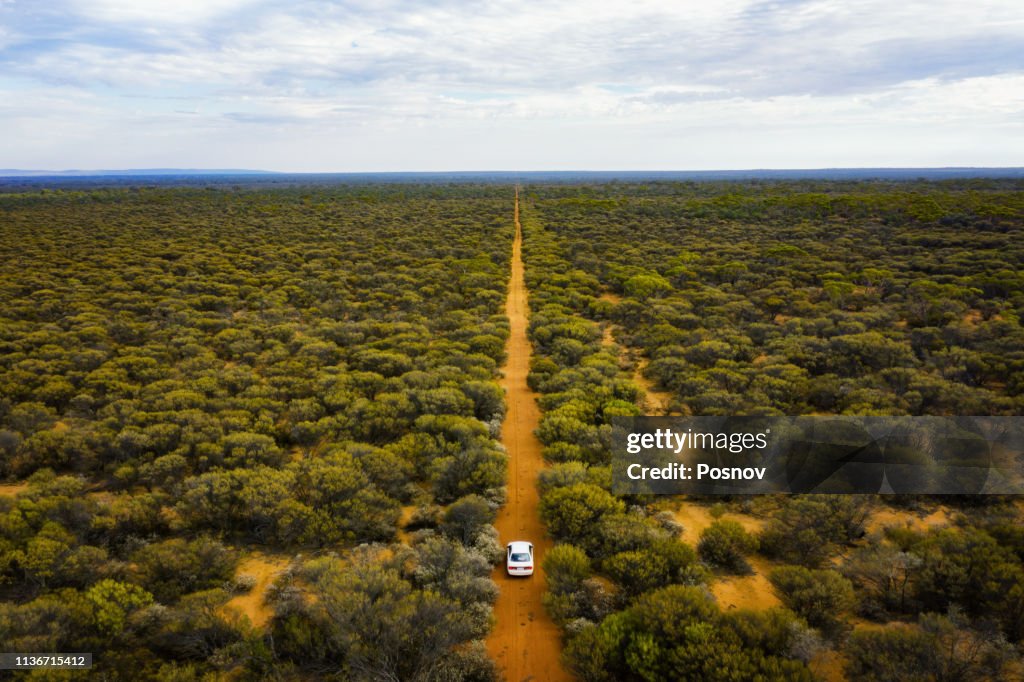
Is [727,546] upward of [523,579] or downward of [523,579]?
upward

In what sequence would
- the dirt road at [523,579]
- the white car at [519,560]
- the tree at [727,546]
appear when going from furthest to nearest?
1. the tree at [727,546]
2. the white car at [519,560]
3. the dirt road at [523,579]

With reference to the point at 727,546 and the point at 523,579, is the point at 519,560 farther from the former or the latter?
the point at 727,546

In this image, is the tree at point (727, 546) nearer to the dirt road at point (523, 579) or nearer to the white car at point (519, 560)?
the dirt road at point (523, 579)

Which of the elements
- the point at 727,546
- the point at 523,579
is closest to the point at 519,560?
the point at 523,579

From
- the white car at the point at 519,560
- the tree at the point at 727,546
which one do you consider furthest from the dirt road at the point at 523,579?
the tree at the point at 727,546

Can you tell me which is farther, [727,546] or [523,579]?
[727,546]

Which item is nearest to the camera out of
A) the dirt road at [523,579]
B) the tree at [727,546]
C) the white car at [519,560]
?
the dirt road at [523,579]

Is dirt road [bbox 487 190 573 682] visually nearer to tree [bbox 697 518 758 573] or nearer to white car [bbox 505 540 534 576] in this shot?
white car [bbox 505 540 534 576]
